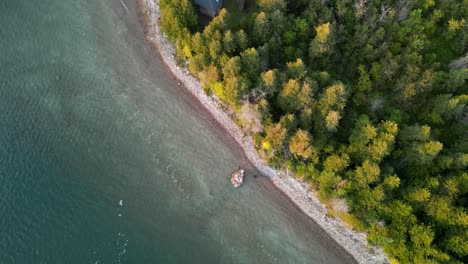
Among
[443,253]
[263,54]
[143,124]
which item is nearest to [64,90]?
[143,124]

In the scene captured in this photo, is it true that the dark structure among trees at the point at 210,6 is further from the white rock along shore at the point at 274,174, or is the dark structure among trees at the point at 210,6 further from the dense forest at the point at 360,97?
the white rock along shore at the point at 274,174

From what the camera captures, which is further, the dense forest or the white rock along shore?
the white rock along shore

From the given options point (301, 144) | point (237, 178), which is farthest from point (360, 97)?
point (237, 178)

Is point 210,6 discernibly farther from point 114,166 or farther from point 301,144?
point 114,166

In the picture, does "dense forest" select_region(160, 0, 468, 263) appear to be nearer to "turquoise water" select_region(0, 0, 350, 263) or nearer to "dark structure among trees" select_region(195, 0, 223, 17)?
"dark structure among trees" select_region(195, 0, 223, 17)

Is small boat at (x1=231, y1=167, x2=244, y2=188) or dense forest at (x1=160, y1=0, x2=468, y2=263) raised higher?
dense forest at (x1=160, y1=0, x2=468, y2=263)

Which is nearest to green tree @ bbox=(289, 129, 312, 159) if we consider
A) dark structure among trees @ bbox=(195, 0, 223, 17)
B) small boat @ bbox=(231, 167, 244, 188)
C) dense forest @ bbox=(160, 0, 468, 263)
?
dense forest @ bbox=(160, 0, 468, 263)

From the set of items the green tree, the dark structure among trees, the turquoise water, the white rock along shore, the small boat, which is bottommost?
the turquoise water
